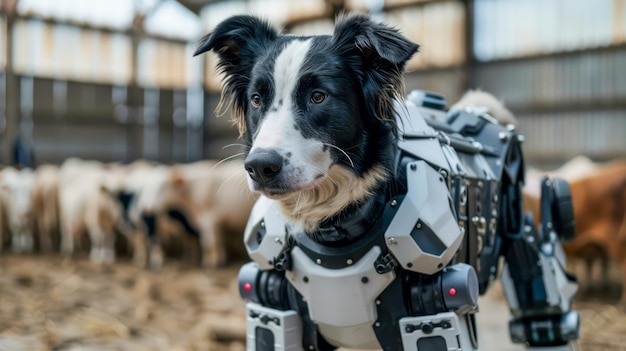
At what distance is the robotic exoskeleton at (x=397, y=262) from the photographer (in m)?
1.52

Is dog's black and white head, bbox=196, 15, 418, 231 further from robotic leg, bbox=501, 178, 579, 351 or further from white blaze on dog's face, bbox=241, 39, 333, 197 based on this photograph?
robotic leg, bbox=501, 178, 579, 351

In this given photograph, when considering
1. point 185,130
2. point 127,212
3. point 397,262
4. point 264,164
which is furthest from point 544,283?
point 185,130

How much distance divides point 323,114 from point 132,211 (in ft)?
20.0

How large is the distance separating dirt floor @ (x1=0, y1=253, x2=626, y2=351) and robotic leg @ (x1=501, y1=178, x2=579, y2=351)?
936mm

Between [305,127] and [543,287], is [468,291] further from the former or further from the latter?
[543,287]

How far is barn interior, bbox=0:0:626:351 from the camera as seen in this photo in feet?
13.3

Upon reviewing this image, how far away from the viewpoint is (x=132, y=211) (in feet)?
23.5

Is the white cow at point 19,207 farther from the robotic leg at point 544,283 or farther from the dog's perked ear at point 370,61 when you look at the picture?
the dog's perked ear at point 370,61

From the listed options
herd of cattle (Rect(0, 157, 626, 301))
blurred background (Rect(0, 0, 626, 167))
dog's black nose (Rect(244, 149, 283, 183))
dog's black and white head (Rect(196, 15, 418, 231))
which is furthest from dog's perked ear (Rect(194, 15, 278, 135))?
blurred background (Rect(0, 0, 626, 167))

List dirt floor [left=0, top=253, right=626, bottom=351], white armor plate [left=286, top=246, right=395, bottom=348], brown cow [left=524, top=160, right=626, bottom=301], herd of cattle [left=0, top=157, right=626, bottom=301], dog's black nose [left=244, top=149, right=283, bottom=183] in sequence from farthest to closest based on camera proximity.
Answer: herd of cattle [left=0, top=157, right=626, bottom=301] < brown cow [left=524, top=160, right=626, bottom=301] < dirt floor [left=0, top=253, right=626, bottom=351] < white armor plate [left=286, top=246, right=395, bottom=348] < dog's black nose [left=244, top=149, right=283, bottom=183]

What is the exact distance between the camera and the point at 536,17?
9430mm

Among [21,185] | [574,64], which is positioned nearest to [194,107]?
[21,185]

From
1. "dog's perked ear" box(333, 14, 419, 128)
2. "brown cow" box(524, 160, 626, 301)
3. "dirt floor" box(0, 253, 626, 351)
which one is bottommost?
"dirt floor" box(0, 253, 626, 351)

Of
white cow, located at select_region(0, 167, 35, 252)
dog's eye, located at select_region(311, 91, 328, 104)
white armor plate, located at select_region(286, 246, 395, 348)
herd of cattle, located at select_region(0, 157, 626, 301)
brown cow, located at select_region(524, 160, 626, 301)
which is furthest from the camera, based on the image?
white cow, located at select_region(0, 167, 35, 252)
